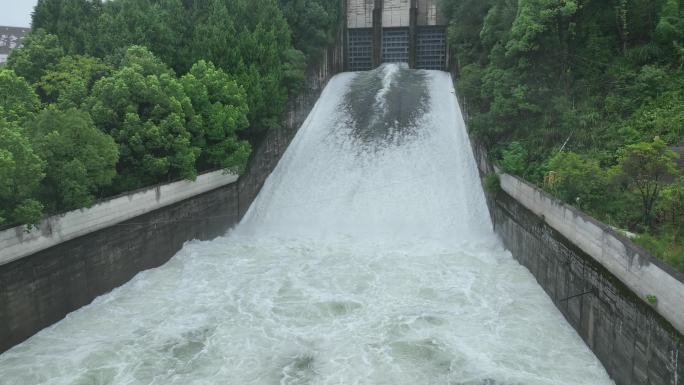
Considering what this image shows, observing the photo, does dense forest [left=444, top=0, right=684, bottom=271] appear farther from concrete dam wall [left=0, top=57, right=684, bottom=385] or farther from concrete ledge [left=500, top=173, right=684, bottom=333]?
concrete dam wall [left=0, top=57, right=684, bottom=385]

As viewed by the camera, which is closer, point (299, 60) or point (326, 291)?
point (326, 291)

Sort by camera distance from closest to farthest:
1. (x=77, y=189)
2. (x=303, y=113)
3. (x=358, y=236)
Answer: (x=77, y=189) < (x=358, y=236) < (x=303, y=113)

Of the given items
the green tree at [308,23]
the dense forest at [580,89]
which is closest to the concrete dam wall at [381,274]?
the dense forest at [580,89]

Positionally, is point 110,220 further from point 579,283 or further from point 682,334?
point 682,334

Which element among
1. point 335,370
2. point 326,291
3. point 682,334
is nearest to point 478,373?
point 335,370

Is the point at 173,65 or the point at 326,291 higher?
the point at 173,65

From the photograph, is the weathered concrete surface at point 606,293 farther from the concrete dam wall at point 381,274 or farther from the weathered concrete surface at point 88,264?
the weathered concrete surface at point 88,264
